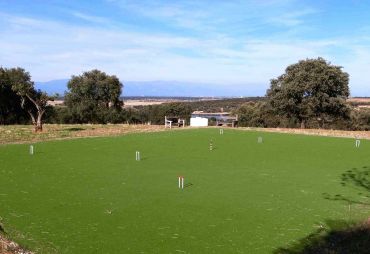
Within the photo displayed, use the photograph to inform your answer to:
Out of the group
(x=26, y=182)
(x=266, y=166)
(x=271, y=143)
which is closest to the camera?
(x=26, y=182)

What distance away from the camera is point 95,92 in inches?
2175

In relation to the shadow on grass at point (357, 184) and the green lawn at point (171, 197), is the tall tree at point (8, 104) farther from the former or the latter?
the shadow on grass at point (357, 184)

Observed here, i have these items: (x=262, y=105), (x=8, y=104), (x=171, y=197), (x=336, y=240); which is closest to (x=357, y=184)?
(x=336, y=240)

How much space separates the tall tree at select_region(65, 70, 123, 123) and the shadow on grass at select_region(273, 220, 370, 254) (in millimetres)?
46073

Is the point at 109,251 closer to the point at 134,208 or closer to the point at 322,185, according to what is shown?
the point at 134,208

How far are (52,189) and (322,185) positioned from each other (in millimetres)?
7789

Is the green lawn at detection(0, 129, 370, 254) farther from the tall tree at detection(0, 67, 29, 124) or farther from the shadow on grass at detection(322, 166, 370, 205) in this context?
the tall tree at detection(0, 67, 29, 124)

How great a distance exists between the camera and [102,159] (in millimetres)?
17797

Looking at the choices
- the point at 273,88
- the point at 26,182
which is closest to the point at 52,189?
the point at 26,182

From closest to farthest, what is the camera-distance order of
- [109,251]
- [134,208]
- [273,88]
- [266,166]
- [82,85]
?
[109,251] → [134,208] → [266,166] → [273,88] → [82,85]

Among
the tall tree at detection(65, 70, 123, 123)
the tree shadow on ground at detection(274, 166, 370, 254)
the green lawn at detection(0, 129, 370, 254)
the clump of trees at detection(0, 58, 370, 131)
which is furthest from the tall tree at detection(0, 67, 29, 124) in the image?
the tree shadow on ground at detection(274, 166, 370, 254)

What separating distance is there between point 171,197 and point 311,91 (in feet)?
91.6

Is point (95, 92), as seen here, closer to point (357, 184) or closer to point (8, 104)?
point (8, 104)

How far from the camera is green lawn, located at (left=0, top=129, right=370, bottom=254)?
8172mm
